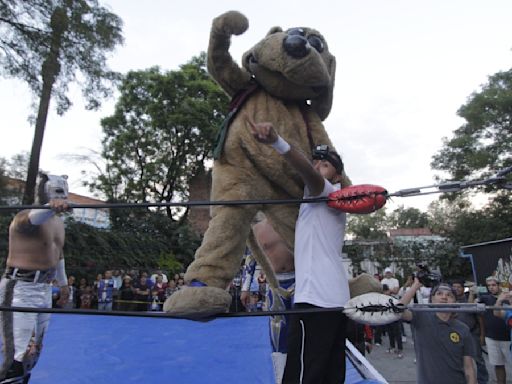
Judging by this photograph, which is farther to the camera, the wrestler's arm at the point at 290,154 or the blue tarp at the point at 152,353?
the blue tarp at the point at 152,353

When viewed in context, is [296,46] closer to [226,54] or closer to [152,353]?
[226,54]

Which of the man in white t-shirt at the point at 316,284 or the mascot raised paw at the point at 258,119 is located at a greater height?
the mascot raised paw at the point at 258,119

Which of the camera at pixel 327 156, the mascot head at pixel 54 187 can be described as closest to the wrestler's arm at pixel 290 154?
the camera at pixel 327 156

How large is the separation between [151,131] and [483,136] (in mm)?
12649

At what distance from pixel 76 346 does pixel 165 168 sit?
43.1 ft

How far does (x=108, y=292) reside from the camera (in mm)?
8266

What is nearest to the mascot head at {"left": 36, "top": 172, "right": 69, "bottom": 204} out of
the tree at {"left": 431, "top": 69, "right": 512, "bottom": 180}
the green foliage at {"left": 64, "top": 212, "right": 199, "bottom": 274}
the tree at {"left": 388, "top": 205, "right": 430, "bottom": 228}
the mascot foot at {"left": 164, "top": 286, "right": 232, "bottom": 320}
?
the mascot foot at {"left": 164, "top": 286, "right": 232, "bottom": 320}

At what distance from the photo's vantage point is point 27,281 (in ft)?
10.2

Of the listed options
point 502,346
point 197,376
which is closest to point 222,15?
point 197,376

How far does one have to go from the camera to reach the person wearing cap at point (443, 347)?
3143 mm

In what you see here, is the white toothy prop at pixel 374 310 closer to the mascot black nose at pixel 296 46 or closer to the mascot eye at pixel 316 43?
the mascot black nose at pixel 296 46

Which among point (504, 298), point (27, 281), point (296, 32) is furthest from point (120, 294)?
point (296, 32)

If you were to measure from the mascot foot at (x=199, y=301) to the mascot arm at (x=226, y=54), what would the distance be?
54.2 inches

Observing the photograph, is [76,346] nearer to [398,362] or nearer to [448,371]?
[448,371]
